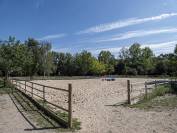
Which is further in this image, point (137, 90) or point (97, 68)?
point (97, 68)

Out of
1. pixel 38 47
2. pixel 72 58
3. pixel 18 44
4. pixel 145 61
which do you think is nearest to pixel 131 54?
pixel 145 61

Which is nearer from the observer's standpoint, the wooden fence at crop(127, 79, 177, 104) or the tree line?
the wooden fence at crop(127, 79, 177, 104)

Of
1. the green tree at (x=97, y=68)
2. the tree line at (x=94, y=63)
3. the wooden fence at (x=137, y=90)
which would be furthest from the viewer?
the green tree at (x=97, y=68)

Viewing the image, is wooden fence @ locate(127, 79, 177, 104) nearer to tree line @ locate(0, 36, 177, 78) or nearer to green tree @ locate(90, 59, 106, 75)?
tree line @ locate(0, 36, 177, 78)

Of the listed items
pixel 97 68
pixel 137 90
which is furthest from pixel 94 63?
pixel 137 90

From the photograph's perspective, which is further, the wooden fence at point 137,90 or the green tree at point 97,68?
the green tree at point 97,68

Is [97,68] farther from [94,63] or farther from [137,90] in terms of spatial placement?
[137,90]

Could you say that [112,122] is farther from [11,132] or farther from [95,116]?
[11,132]

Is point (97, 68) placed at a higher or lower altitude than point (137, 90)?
higher

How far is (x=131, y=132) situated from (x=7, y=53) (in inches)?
1280

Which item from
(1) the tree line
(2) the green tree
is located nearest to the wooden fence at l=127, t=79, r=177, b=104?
(1) the tree line

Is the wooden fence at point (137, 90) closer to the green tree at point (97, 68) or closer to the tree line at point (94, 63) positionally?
the tree line at point (94, 63)

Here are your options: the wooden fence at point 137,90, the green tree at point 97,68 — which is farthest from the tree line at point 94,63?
the wooden fence at point 137,90

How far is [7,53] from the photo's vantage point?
1559 inches
